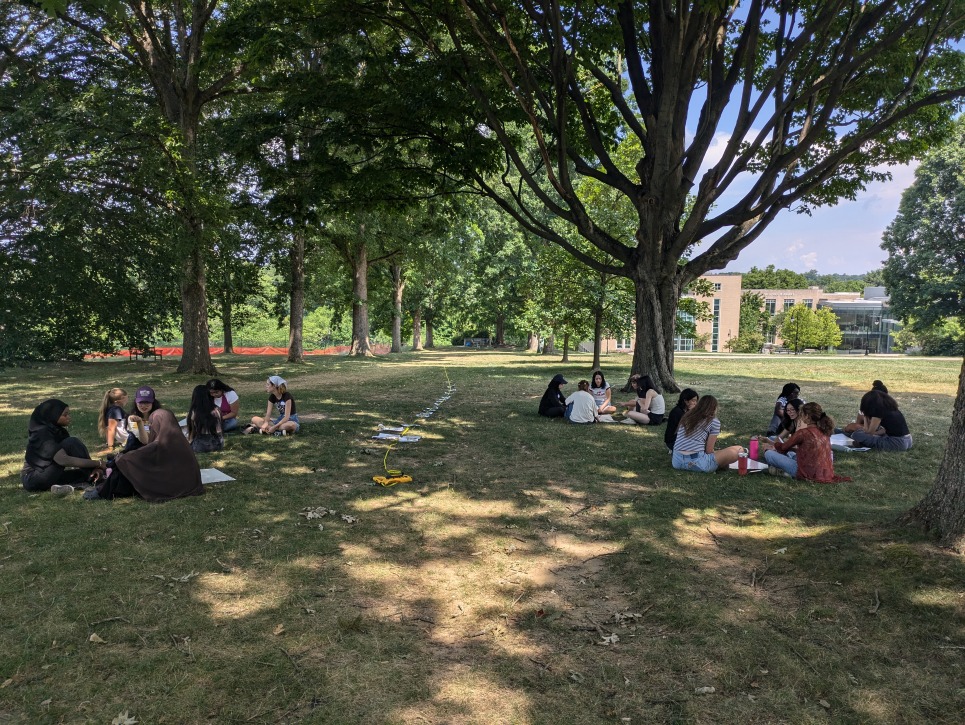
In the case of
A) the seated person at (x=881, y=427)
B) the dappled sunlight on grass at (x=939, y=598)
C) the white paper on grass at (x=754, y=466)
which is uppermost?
the seated person at (x=881, y=427)

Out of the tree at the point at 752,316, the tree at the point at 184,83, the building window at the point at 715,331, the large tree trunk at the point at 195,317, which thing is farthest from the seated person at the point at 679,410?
the building window at the point at 715,331

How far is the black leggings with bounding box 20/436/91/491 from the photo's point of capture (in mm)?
7355

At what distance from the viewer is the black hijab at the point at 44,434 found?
24.0 ft

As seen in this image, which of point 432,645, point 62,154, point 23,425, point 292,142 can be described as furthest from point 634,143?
point 432,645

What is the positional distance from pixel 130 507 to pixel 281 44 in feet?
32.2

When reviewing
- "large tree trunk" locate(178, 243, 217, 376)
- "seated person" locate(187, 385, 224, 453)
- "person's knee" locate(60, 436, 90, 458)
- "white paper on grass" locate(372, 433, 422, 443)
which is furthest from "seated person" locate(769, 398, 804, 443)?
"large tree trunk" locate(178, 243, 217, 376)

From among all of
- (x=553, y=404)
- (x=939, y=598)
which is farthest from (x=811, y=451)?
(x=553, y=404)

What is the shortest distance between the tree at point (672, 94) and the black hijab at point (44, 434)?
858 cm

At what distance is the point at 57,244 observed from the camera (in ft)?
60.1

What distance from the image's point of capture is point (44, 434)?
24.2 ft

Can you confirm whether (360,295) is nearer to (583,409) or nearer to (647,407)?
(583,409)

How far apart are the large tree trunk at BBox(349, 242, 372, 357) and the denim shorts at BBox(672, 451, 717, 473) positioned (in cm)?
2727

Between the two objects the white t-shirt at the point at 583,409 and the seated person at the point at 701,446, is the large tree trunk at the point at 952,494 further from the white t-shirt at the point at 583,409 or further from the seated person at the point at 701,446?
the white t-shirt at the point at 583,409

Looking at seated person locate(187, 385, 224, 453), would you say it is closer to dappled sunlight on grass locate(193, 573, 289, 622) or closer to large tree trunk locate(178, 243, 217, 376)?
dappled sunlight on grass locate(193, 573, 289, 622)
